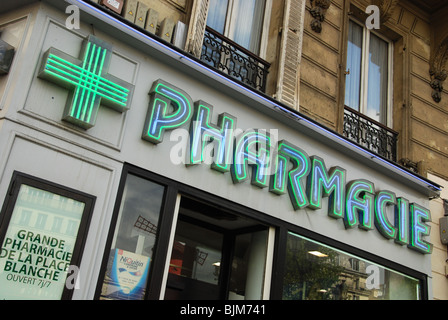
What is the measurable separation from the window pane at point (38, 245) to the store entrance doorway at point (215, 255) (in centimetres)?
168

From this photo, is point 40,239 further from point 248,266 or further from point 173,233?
point 248,266

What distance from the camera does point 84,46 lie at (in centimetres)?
509

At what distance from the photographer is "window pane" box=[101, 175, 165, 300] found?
498cm

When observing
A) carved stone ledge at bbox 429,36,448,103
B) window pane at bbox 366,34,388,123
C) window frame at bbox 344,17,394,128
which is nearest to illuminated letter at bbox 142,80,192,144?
window frame at bbox 344,17,394,128

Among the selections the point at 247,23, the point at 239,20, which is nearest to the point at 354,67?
the point at 247,23

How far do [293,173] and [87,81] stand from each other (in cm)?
281

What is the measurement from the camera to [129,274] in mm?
5062

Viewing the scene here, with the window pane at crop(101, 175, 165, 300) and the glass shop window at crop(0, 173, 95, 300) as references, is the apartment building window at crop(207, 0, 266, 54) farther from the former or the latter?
the glass shop window at crop(0, 173, 95, 300)

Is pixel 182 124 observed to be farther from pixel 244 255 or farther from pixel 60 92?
pixel 244 255

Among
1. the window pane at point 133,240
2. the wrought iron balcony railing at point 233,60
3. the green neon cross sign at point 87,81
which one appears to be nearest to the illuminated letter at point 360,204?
the wrought iron balcony railing at point 233,60

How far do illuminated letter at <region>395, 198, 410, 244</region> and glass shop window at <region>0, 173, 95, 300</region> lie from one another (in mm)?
4599

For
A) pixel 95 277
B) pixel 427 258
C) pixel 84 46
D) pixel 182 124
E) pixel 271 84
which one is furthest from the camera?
pixel 427 258

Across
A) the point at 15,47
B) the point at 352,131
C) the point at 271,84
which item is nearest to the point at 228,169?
the point at 271,84

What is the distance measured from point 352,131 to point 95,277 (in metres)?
4.87
